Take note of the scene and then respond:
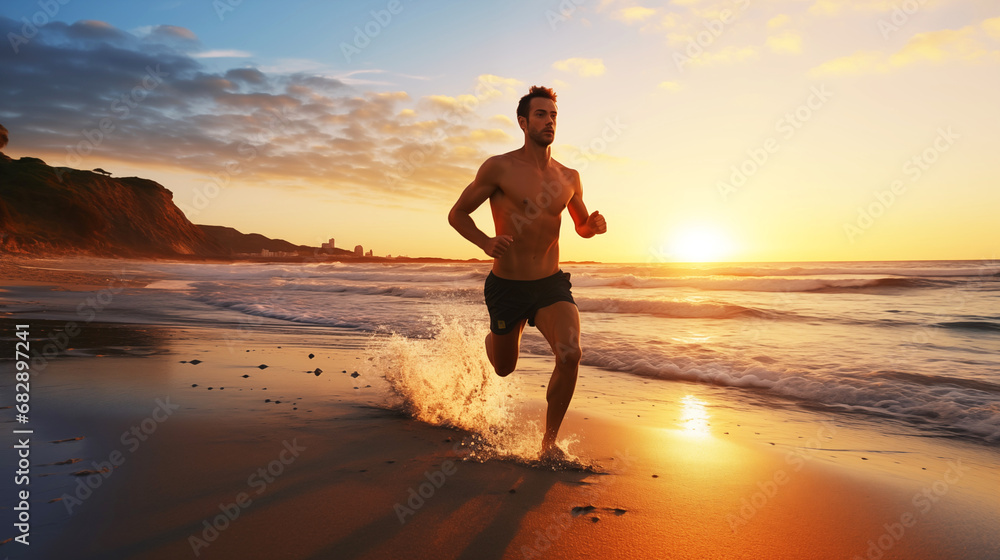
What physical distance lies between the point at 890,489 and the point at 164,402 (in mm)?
5345

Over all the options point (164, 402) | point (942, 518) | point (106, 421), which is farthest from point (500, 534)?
point (164, 402)

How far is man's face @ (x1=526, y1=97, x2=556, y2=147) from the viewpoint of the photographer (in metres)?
3.91

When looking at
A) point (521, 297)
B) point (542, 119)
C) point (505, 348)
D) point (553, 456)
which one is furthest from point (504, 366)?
point (542, 119)

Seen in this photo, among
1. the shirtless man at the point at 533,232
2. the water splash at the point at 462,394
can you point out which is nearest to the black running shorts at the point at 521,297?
A: the shirtless man at the point at 533,232

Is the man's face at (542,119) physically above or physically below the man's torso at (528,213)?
above

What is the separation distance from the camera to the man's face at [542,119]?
3.91m

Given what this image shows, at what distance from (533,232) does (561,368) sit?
1002 mm

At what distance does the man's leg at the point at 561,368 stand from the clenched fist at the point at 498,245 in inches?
25.8

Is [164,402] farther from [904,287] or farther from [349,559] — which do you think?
[904,287]

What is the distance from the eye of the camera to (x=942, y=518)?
297cm

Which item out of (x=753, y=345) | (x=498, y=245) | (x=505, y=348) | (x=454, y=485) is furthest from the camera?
(x=753, y=345)

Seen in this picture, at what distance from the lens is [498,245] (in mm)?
3566

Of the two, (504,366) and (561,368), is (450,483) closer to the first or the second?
(561,368)

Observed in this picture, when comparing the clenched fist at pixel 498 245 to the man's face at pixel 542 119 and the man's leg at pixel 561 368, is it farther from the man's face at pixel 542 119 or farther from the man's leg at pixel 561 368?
the man's face at pixel 542 119
